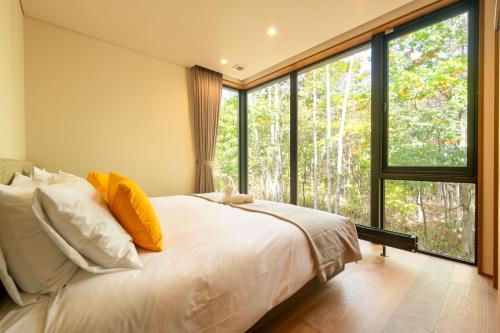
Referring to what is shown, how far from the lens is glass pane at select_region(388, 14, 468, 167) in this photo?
6.93 feet

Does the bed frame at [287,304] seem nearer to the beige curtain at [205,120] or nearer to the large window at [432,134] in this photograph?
the large window at [432,134]

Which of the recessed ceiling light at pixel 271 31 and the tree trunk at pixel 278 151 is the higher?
the recessed ceiling light at pixel 271 31

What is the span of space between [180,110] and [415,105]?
3.21 meters

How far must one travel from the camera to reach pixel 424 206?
92.7 inches

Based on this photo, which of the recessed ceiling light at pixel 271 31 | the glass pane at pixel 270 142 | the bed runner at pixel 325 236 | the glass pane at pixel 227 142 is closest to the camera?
the bed runner at pixel 325 236

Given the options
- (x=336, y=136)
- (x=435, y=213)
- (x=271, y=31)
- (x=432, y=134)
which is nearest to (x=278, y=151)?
(x=336, y=136)

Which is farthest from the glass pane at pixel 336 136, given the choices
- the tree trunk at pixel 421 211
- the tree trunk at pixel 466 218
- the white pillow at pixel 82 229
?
the white pillow at pixel 82 229

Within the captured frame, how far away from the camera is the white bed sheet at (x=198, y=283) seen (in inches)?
28.3

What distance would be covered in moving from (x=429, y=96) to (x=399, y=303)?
211 cm

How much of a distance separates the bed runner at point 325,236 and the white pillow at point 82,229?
1046 mm

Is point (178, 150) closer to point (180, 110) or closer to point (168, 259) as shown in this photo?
point (180, 110)

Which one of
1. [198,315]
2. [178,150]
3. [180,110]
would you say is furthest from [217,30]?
[198,315]

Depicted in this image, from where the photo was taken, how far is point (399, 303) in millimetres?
1530

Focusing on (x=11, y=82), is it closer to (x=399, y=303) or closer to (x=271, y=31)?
(x=271, y=31)
